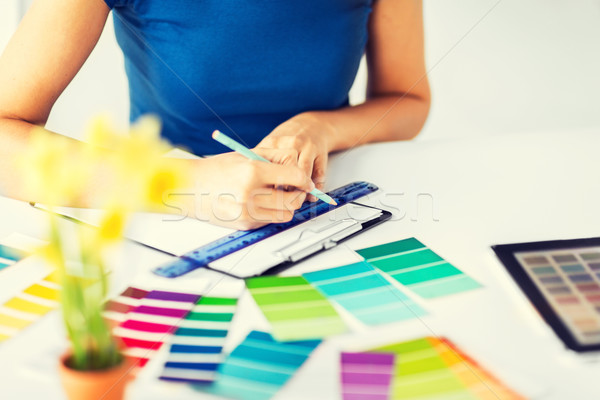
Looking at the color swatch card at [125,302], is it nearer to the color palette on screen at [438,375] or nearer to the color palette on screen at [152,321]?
the color palette on screen at [152,321]

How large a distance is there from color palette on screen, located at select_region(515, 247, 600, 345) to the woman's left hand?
10.4 inches

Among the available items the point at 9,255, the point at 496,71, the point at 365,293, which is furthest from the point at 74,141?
the point at 496,71

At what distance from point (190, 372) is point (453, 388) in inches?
7.2

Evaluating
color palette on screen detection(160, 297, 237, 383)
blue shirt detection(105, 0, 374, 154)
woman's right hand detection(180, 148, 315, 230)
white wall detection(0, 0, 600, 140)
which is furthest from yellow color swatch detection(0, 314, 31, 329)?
white wall detection(0, 0, 600, 140)

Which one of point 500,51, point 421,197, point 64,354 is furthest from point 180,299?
point 500,51

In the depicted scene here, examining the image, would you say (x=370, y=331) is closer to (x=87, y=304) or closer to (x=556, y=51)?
(x=87, y=304)

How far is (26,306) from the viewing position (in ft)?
1.59

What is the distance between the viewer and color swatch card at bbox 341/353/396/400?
1.31 ft

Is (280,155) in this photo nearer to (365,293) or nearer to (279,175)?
(279,175)

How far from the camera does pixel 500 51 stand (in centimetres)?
175

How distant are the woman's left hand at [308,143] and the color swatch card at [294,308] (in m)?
0.19

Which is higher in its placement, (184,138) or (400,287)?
(184,138)

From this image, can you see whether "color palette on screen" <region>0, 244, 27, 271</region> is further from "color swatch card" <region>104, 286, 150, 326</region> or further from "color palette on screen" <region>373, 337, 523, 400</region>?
"color palette on screen" <region>373, 337, 523, 400</region>

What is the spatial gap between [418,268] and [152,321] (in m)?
0.26
